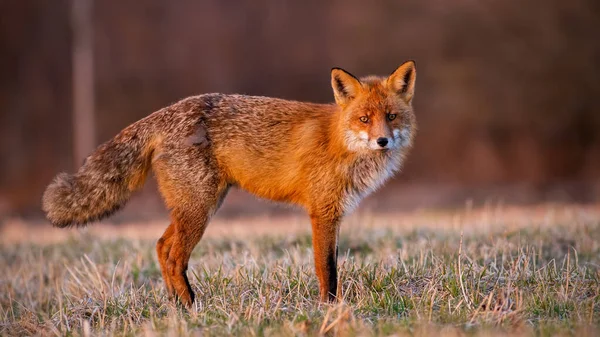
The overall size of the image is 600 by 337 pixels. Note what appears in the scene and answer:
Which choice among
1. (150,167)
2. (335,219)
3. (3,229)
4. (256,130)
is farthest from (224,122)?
(3,229)

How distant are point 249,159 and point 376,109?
120 centimetres

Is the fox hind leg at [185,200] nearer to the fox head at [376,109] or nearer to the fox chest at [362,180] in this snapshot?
the fox chest at [362,180]

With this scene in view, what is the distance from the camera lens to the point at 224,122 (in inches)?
247

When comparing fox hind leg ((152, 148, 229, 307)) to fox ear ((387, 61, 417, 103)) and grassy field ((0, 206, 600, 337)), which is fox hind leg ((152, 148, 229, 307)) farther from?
fox ear ((387, 61, 417, 103))

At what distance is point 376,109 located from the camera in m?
5.83

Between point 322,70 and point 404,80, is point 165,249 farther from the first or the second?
point 322,70

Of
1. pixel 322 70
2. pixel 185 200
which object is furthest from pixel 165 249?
pixel 322 70

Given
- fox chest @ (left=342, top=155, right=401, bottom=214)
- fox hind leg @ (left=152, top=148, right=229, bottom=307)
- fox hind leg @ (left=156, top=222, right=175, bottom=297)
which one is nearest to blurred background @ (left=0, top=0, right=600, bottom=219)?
fox chest @ (left=342, top=155, right=401, bottom=214)

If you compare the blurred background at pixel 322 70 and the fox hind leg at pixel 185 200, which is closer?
the fox hind leg at pixel 185 200

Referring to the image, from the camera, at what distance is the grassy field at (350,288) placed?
4.54m

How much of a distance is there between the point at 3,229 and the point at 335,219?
8107mm

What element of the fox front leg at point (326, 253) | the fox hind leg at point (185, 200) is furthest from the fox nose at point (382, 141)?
the fox hind leg at point (185, 200)

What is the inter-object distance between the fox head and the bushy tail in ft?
5.88

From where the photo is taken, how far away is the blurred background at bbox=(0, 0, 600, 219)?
20469 millimetres
